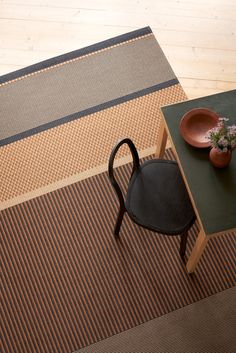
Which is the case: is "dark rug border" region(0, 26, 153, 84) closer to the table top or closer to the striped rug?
the striped rug

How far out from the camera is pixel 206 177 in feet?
7.22

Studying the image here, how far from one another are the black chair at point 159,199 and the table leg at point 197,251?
0.09 meters

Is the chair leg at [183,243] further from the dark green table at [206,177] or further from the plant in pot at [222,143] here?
the plant in pot at [222,143]

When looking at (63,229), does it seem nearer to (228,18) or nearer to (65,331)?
(65,331)

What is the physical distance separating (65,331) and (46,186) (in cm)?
88

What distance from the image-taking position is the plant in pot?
6.70ft

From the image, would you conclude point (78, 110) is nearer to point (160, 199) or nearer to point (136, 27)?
point (136, 27)

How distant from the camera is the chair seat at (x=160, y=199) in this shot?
2.32 metres

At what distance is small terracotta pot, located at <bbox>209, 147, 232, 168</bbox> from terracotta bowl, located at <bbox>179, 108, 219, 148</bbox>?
0.42 ft

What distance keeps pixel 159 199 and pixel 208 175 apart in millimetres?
309

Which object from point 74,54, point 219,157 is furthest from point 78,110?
point 219,157

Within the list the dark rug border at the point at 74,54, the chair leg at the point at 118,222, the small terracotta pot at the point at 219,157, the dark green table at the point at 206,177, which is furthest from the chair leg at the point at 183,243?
the dark rug border at the point at 74,54

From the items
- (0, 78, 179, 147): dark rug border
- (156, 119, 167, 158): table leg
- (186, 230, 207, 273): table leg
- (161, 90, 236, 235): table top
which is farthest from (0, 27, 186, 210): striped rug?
(186, 230, 207, 273): table leg

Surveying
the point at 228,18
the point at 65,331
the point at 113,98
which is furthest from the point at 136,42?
A: the point at 65,331
